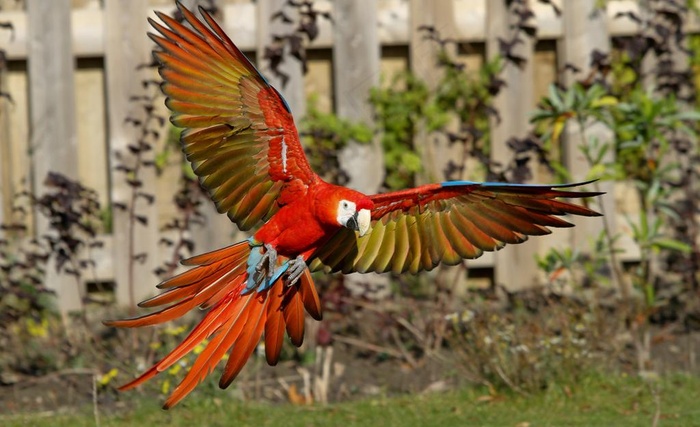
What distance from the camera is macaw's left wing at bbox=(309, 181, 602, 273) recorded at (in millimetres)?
4789

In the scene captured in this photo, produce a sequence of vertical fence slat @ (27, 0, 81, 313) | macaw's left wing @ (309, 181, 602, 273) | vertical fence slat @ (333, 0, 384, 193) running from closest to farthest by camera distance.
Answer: macaw's left wing @ (309, 181, 602, 273)
vertical fence slat @ (27, 0, 81, 313)
vertical fence slat @ (333, 0, 384, 193)

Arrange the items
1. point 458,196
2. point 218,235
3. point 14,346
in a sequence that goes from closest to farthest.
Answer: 1. point 458,196
2. point 14,346
3. point 218,235

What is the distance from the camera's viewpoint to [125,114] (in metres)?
7.72

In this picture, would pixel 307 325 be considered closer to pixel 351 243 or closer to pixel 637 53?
pixel 351 243

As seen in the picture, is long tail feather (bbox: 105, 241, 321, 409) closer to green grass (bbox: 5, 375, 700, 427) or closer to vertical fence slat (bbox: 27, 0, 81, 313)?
green grass (bbox: 5, 375, 700, 427)

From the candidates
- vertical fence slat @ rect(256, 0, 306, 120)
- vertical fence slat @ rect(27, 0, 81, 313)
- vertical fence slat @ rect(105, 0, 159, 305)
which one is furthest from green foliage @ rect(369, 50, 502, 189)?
vertical fence slat @ rect(27, 0, 81, 313)

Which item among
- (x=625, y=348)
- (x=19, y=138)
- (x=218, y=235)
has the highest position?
(x=19, y=138)

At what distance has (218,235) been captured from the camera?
7.78 meters

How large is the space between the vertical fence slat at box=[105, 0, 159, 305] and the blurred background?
0.01 meters

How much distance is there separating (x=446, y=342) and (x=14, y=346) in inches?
102

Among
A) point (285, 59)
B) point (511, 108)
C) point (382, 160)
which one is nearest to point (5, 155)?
point (285, 59)

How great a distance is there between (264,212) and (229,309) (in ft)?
1.68

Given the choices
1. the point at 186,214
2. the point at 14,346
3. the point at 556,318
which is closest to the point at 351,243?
the point at 556,318

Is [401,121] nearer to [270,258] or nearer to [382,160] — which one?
[382,160]
